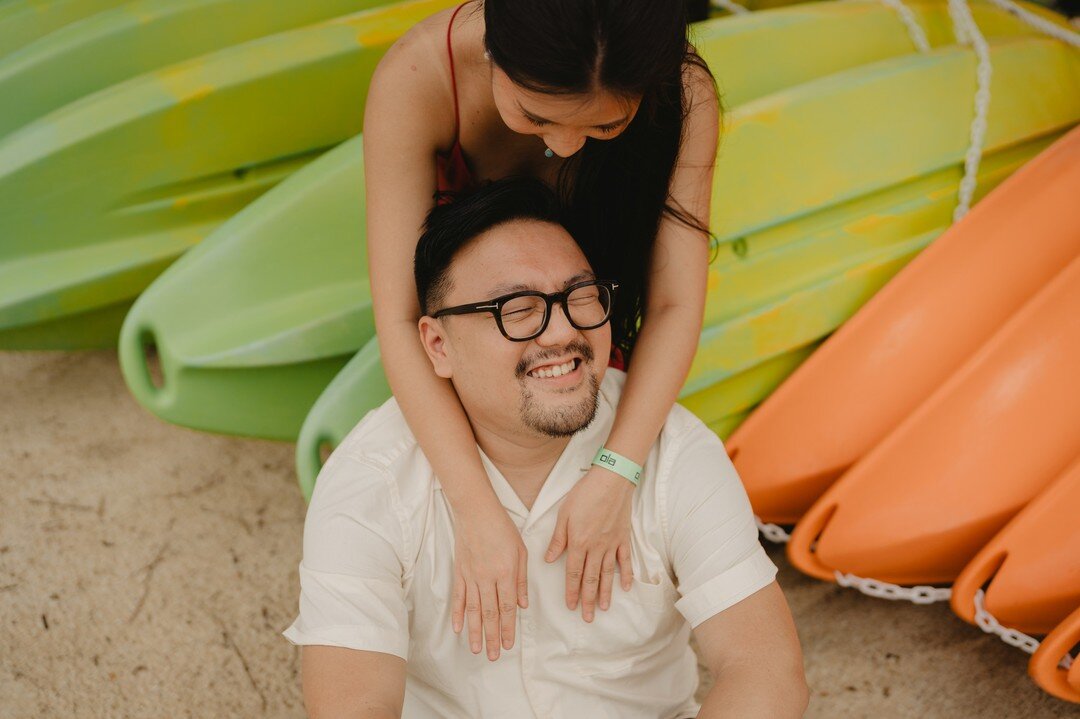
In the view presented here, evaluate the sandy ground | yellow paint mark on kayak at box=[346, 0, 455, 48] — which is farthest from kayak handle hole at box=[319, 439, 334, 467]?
yellow paint mark on kayak at box=[346, 0, 455, 48]

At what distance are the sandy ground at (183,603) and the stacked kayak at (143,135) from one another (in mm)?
345

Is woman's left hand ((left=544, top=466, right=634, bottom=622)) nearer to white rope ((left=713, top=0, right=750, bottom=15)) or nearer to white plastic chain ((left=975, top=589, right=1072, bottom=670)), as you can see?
white plastic chain ((left=975, top=589, right=1072, bottom=670))

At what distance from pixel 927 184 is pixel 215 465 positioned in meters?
1.72

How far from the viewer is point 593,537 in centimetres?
125

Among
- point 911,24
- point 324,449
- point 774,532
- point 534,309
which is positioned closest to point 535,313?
point 534,309

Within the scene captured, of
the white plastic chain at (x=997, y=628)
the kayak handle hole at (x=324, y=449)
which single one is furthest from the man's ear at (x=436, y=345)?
the white plastic chain at (x=997, y=628)

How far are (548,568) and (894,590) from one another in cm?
76

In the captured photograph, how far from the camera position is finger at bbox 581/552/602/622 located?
126 cm

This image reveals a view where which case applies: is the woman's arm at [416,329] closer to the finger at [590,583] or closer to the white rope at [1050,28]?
the finger at [590,583]

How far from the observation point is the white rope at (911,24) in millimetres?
2180

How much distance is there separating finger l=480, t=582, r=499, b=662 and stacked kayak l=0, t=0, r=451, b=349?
4.46 feet

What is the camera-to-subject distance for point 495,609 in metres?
1.22

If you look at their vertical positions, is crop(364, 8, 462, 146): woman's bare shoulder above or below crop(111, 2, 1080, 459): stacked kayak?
above

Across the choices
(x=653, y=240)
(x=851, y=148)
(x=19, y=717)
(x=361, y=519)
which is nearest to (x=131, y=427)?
(x=19, y=717)
